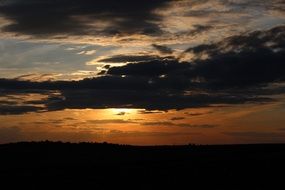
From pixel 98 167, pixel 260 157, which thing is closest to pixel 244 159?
pixel 260 157

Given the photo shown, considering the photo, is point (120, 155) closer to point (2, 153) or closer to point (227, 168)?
point (2, 153)

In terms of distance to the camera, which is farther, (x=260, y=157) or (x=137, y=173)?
(x=260, y=157)

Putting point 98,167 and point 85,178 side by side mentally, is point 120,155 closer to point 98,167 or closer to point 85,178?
point 98,167

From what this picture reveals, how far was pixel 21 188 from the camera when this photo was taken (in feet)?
142

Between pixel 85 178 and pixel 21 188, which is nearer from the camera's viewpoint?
pixel 21 188

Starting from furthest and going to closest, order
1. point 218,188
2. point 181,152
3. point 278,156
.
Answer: point 181,152 → point 278,156 → point 218,188

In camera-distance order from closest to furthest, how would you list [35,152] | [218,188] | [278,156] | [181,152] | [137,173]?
1. [218,188]
2. [137,173]
3. [278,156]
4. [181,152]
5. [35,152]

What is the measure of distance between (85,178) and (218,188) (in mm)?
13272

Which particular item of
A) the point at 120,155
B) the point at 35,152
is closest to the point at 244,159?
the point at 120,155

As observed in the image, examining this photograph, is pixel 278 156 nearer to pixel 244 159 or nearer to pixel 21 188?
pixel 244 159

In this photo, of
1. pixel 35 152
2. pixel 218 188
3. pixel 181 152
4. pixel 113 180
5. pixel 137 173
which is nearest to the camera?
pixel 218 188

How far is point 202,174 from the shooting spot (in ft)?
156

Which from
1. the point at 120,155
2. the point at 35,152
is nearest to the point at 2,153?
the point at 35,152

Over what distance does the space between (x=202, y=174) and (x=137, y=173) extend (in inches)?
262
